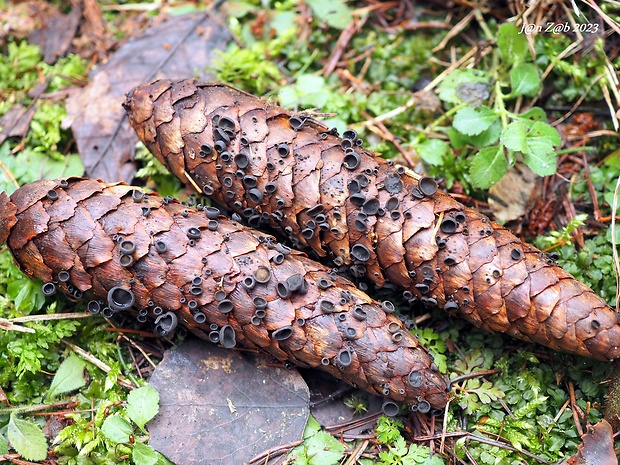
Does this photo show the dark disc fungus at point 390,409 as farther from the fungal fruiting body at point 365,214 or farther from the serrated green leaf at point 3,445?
the serrated green leaf at point 3,445

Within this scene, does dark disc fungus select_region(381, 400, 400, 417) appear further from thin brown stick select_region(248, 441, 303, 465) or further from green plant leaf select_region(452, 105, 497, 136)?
green plant leaf select_region(452, 105, 497, 136)

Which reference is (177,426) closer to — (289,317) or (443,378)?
(289,317)

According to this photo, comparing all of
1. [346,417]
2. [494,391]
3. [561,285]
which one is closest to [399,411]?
[346,417]

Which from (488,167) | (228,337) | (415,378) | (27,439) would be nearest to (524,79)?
(488,167)

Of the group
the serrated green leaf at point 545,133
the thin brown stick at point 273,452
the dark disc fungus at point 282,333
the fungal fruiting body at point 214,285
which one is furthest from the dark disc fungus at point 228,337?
the serrated green leaf at point 545,133

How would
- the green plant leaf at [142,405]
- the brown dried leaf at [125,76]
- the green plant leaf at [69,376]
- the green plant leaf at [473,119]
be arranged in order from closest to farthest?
the green plant leaf at [142,405]
the green plant leaf at [69,376]
the green plant leaf at [473,119]
the brown dried leaf at [125,76]

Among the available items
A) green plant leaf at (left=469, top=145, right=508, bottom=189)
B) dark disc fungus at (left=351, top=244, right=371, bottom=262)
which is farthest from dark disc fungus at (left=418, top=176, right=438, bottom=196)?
green plant leaf at (left=469, top=145, right=508, bottom=189)

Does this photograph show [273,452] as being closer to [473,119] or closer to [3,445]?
[3,445]

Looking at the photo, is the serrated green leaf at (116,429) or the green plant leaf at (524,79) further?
the green plant leaf at (524,79)
